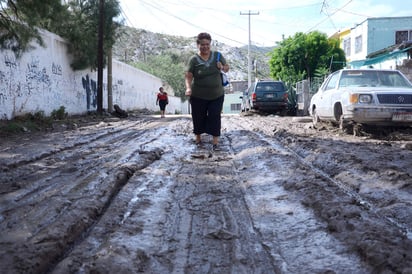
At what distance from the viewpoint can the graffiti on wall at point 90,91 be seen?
20.7 m

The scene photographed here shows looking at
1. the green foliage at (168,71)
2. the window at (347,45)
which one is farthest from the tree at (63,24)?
the green foliage at (168,71)

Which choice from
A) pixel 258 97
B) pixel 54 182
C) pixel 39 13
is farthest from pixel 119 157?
pixel 258 97

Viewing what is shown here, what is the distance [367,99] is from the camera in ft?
28.2

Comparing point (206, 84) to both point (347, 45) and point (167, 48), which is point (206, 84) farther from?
point (167, 48)

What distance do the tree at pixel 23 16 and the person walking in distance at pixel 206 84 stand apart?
15.0 ft

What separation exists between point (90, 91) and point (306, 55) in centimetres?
2133

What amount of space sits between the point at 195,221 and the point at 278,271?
39.8 inches


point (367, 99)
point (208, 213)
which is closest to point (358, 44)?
point (367, 99)

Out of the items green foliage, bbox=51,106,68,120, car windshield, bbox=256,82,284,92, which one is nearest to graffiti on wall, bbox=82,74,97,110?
green foliage, bbox=51,106,68,120

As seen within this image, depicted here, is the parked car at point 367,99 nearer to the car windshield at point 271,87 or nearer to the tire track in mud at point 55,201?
the tire track in mud at point 55,201

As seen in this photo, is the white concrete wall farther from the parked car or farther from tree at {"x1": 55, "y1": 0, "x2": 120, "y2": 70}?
the parked car

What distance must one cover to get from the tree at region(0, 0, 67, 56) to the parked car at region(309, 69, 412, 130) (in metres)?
6.72

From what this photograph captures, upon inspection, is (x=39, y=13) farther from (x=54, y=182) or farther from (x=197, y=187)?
(x=197, y=187)

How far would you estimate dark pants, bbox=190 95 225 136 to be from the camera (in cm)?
698
